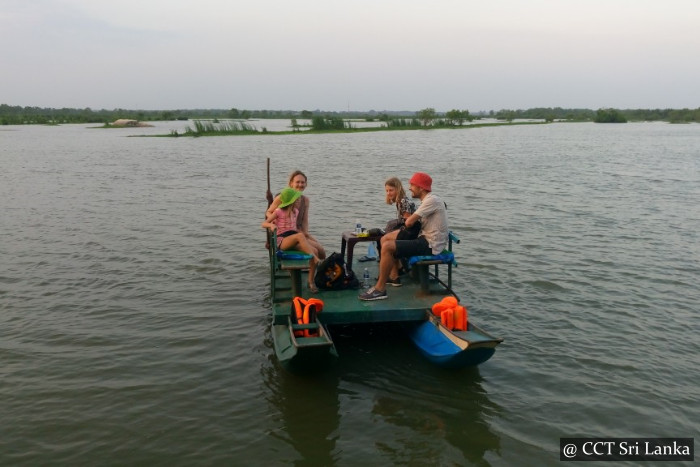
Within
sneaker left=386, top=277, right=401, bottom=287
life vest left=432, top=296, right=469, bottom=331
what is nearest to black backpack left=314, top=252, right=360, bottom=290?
sneaker left=386, top=277, right=401, bottom=287

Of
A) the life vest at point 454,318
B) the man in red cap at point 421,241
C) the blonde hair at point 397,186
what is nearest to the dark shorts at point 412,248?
the man in red cap at point 421,241

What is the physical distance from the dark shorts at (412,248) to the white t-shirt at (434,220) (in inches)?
3.1

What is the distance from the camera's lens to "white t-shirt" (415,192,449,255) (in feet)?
24.9

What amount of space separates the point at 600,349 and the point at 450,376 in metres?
2.30

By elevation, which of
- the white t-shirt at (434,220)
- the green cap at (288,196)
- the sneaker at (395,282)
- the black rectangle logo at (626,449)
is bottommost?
the black rectangle logo at (626,449)

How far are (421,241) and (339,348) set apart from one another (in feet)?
6.04

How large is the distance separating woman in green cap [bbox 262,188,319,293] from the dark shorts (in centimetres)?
121

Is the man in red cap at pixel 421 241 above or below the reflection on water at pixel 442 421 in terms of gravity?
above

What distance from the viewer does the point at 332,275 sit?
7.96 meters

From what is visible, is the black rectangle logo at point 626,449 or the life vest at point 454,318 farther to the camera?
the life vest at point 454,318

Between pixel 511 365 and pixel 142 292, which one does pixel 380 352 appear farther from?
pixel 142 292

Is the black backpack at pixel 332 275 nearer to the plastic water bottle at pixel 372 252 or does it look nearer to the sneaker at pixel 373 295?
the sneaker at pixel 373 295

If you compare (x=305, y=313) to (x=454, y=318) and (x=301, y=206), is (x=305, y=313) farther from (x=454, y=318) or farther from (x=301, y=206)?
(x=301, y=206)

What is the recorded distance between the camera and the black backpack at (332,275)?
26.0ft
